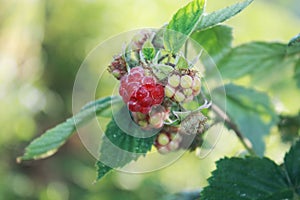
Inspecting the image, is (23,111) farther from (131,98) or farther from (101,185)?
(131,98)

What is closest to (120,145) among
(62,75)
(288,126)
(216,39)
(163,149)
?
(163,149)

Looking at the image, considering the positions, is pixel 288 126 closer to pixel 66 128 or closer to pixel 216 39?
pixel 216 39

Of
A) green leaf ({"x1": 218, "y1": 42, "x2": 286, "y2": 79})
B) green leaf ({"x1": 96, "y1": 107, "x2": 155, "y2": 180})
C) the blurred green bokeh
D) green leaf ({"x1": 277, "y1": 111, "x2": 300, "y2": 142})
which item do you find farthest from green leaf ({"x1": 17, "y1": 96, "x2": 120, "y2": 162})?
the blurred green bokeh

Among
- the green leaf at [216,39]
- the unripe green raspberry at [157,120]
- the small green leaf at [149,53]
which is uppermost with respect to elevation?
the green leaf at [216,39]

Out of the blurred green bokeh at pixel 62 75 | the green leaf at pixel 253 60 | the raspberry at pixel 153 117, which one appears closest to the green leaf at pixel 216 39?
the green leaf at pixel 253 60

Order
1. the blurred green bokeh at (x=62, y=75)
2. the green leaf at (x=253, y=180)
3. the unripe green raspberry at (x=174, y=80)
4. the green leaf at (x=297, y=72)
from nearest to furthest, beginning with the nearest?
the unripe green raspberry at (x=174, y=80) → the green leaf at (x=253, y=180) → the green leaf at (x=297, y=72) → the blurred green bokeh at (x=62, y=75)

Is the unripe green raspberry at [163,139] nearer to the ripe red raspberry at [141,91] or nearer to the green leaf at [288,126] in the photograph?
the ripe red raspberry at [141,91]

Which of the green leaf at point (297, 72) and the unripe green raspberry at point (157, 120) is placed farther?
the green leaf at point (297, 72)
